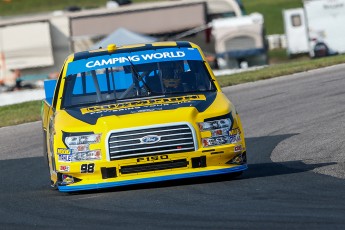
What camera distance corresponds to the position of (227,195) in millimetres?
8945

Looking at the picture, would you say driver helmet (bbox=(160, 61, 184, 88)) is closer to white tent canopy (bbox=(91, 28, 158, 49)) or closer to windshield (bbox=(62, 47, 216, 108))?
windshield (bbox=(62, 47, 216, 108))

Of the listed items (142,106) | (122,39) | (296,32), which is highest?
(142,106)

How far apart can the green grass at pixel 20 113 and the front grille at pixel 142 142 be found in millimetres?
10317

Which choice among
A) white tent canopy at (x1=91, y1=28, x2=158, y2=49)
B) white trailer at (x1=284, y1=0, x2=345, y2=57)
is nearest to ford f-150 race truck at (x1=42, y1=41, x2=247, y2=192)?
white tent canopy at (x1=91, y1=28, x2=158, y2=49)

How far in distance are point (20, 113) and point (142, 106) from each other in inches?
468

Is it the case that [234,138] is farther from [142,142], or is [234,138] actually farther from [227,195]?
[227,195]

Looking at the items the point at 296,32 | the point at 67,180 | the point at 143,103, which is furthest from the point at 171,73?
the point at 296,32

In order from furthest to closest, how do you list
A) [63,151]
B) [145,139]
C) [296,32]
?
[296,32] → [63,151] → [145,139]

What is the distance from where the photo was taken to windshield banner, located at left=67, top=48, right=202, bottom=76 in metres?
11.0

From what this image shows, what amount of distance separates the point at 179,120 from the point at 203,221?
2.15m

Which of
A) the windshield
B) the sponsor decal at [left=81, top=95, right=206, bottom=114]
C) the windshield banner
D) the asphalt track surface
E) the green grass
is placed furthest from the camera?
the green grass

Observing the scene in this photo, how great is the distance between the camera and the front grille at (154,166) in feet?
31.4

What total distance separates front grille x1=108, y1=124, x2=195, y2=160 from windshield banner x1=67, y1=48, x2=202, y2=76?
59.7 inches

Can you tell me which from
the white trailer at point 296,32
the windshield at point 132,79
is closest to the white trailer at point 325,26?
the white trailer at point 296,32
